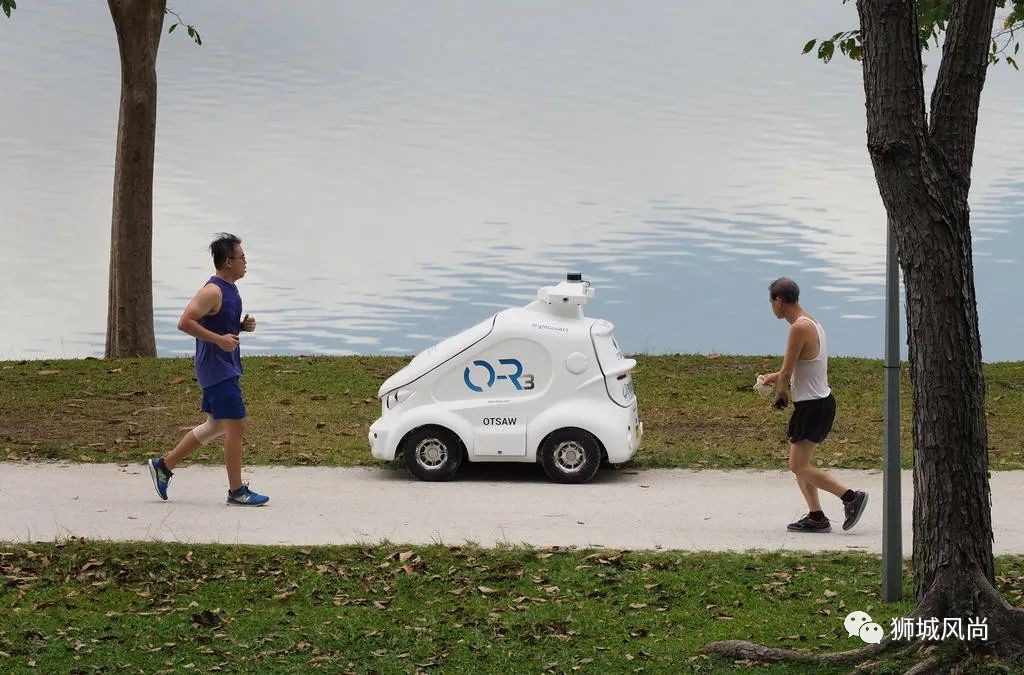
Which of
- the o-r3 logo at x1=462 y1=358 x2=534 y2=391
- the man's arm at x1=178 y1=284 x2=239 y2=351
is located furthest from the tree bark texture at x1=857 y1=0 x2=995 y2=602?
the man's arm at x1=178 y1=284 x2=239 y2=351

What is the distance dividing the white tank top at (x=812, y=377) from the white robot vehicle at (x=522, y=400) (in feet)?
7.66

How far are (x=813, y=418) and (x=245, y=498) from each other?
14.8 ft

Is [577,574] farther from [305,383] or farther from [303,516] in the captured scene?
[305,383]

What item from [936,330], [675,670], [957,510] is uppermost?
[936,330]

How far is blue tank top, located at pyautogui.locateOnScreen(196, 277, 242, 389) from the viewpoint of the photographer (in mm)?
10852

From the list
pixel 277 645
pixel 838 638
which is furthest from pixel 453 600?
pixel 838 638

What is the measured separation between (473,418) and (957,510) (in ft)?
17.9

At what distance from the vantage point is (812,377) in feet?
32.5

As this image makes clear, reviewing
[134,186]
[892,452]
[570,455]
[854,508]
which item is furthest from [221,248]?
[134,186]

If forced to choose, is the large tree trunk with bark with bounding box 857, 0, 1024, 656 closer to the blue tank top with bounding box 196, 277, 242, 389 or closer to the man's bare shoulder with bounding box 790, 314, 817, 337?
the man's bare shoulder with bounding box 790, 314, 817, 337

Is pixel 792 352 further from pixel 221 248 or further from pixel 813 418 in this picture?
pixel 221 248

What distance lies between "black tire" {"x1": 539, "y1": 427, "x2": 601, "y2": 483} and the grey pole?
399cm

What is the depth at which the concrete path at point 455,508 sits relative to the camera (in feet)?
32.9

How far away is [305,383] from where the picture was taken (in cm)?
1745
